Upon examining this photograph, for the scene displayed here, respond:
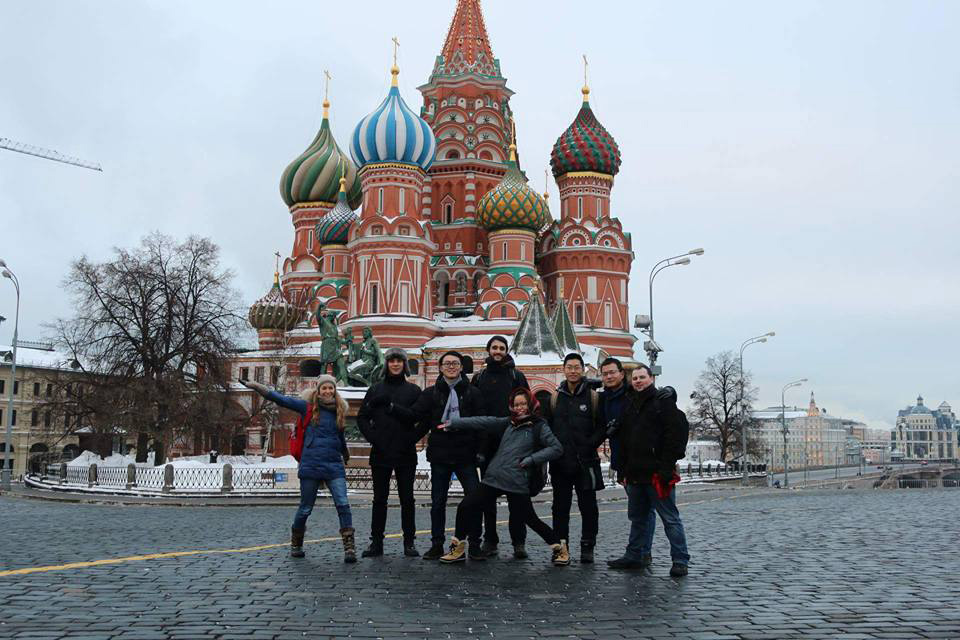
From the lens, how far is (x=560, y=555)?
863 cm

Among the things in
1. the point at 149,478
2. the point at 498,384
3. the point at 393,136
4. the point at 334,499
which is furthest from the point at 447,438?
the point at 393,136

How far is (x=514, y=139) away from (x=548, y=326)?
879 inches

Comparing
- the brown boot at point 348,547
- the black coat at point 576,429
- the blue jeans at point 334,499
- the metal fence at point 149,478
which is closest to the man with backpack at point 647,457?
the black coat at point 576,429

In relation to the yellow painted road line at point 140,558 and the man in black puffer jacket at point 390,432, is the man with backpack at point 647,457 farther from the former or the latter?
the yellow painted road line at point 140,558

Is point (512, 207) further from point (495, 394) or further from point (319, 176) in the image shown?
point (495, 394)

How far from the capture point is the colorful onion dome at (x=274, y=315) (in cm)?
6197

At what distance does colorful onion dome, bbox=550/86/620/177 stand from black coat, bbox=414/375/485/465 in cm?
5053

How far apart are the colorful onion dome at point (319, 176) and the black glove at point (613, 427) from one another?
56751mm

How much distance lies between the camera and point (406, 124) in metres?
52.8

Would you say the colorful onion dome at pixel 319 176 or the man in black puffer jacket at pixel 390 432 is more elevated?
the colorful onion dome at pixel 319 176

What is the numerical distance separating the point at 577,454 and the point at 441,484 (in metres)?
1.33

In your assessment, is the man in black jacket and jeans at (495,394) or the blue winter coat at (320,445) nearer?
the blue winter coat at (320,445)

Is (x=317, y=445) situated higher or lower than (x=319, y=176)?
lower

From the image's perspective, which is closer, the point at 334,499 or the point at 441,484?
the point at 334,499
